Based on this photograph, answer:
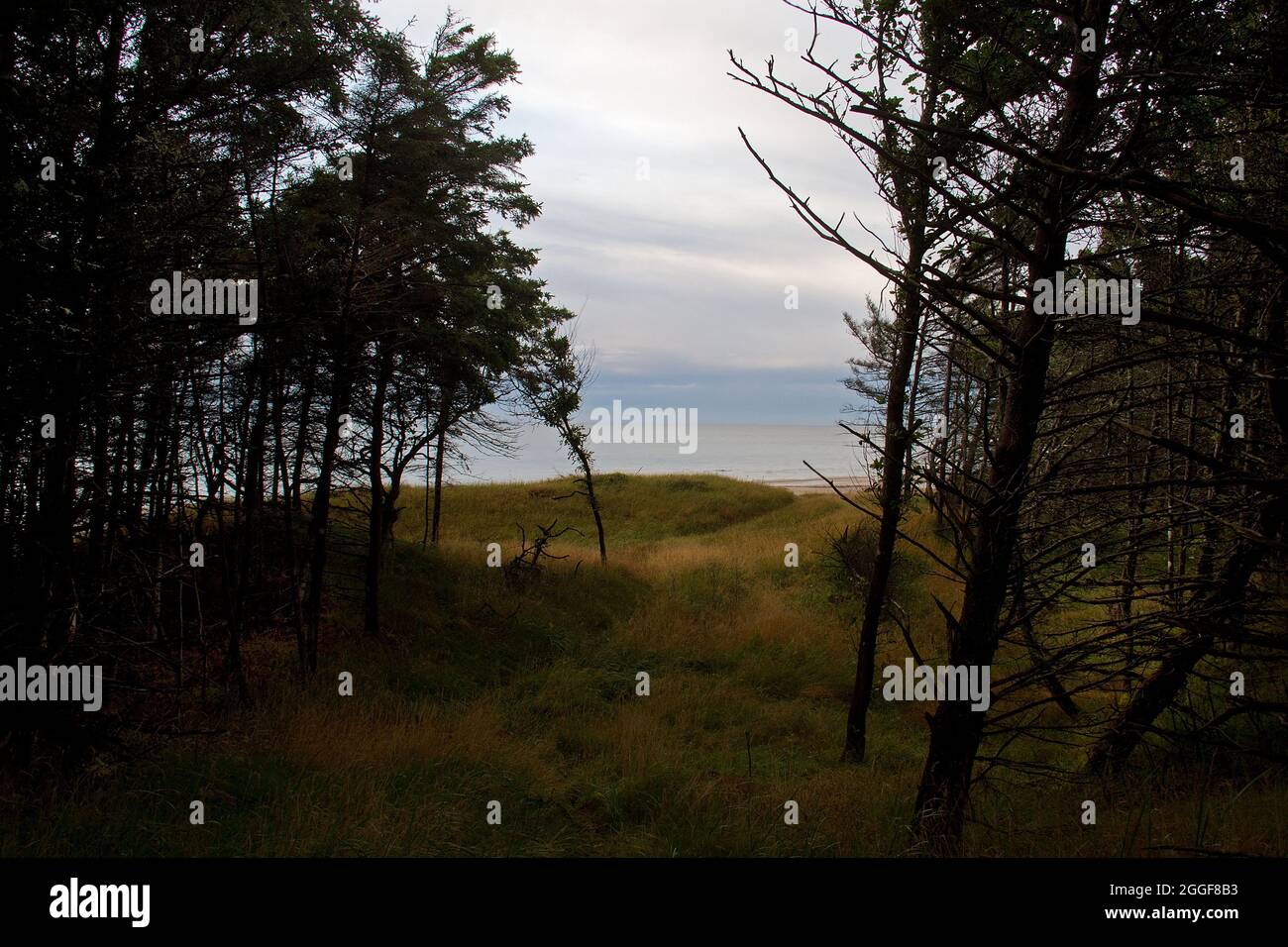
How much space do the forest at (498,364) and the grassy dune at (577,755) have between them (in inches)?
2.7

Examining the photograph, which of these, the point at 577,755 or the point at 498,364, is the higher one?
the point at 498,364

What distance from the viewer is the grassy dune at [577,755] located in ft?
17.1

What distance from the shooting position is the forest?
3.86 m

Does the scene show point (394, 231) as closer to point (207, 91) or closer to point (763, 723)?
point (207, 91)

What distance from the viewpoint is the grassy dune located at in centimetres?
523

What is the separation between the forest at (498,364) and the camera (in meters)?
3.86

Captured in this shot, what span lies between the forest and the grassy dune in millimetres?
67

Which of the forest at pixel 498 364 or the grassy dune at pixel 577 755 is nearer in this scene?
the forest at pixel 498 364

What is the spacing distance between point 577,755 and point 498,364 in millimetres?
9014

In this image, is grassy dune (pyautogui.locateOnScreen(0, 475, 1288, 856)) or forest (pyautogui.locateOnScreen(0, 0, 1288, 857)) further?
grassy dune (pyautogui.locateOnScreen(0, 475, 1288, 856))

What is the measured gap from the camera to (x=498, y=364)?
1485 centimetres
